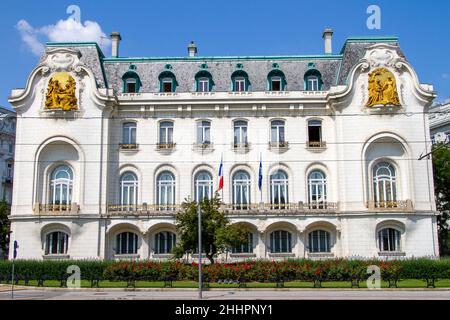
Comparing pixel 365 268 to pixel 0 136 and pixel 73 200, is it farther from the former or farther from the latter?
pixel 0 136

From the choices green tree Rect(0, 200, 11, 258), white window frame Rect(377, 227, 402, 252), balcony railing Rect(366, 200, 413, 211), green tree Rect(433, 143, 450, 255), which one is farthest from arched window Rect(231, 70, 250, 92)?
green tree Rect(0, 200, 11, 258)

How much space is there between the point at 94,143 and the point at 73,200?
4903 mm

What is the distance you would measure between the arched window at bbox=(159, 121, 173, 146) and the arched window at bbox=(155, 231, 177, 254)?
775cm

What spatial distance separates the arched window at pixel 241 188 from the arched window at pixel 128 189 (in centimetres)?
828

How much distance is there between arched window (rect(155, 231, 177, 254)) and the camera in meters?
42.0

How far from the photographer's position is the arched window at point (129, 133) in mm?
43531

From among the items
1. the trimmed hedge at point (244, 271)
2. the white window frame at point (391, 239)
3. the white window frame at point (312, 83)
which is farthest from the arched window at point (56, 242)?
the white window frame at point (391, 239)

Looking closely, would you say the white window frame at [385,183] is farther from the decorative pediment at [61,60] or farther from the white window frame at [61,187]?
the decorative pediment at [61,60]

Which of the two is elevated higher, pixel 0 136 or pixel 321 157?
pixel 0 136

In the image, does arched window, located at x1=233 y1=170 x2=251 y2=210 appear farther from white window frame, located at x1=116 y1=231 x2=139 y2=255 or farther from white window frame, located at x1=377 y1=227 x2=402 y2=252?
white window frame, located at x1=377 y1=227 x2=402 y2=252

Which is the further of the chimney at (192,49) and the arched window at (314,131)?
the chimney at (192,49)

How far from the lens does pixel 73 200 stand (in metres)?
41.2

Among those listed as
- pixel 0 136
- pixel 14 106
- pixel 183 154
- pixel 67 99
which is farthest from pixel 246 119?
pixel 0 136
